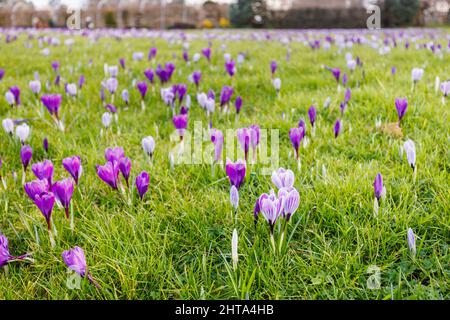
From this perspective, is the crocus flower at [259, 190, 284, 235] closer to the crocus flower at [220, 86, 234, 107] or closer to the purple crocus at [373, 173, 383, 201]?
the purple crocus at [373, 173, 383, 201]

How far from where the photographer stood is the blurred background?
33.7m

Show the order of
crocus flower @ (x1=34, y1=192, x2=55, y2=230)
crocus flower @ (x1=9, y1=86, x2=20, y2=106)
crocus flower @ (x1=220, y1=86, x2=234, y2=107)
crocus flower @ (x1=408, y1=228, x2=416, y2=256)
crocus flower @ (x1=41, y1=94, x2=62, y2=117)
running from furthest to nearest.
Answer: crocus flower @ (x1=9, y1=86, x2=20, y2=106) → crocus flower @ (x1=220, y1=86, x2=234, y2=107) → crocus flower @ (x1=41, y1=94, x2=62, y2=117) → crocus flower @ (x1=34, y1=192, x2=55, y2=230) → crocus flower @ (x1=408, y1=228, x2=416, y2=256)

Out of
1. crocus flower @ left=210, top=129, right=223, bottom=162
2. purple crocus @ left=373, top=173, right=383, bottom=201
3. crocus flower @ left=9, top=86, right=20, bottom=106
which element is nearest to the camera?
purple crocus @ left=373, top=173, right=383, bottom=201

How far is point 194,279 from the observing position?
5.65 feet

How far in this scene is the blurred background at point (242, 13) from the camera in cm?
3372

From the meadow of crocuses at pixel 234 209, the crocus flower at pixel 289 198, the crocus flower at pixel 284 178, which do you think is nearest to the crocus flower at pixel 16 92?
the meadow of crocuses at pixel 234 209

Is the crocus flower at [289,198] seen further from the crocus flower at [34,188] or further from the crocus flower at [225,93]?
the crocus flower at [225,93]

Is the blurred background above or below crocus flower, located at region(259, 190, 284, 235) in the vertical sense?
above

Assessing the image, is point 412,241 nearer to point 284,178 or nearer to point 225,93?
point 284,178

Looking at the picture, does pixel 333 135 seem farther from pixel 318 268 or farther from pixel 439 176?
pixel 318 268

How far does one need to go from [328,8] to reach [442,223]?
35.4 m

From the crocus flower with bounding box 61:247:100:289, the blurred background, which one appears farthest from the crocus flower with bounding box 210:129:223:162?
the blurred background
